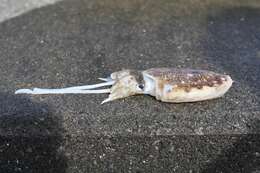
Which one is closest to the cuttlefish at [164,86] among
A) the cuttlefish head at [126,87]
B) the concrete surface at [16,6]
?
the cuttlefish head at [126,87]

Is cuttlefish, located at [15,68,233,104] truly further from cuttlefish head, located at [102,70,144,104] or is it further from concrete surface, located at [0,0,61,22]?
concrete surface, located at [0,0,61,22]

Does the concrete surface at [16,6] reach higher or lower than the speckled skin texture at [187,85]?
higher

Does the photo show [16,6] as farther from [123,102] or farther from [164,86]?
[164,86]

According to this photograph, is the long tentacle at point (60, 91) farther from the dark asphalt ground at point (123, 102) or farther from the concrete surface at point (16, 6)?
the concrete surface at point (16, 6)

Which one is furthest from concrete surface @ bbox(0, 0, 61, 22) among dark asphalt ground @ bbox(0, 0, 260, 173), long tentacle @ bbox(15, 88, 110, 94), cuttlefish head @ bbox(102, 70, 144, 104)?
cuttlefish head @ bbox(102, 70, 144, 104)

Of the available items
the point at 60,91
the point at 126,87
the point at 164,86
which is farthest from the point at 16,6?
the point at 164,86

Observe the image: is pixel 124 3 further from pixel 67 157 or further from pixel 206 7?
pixel 67 157
